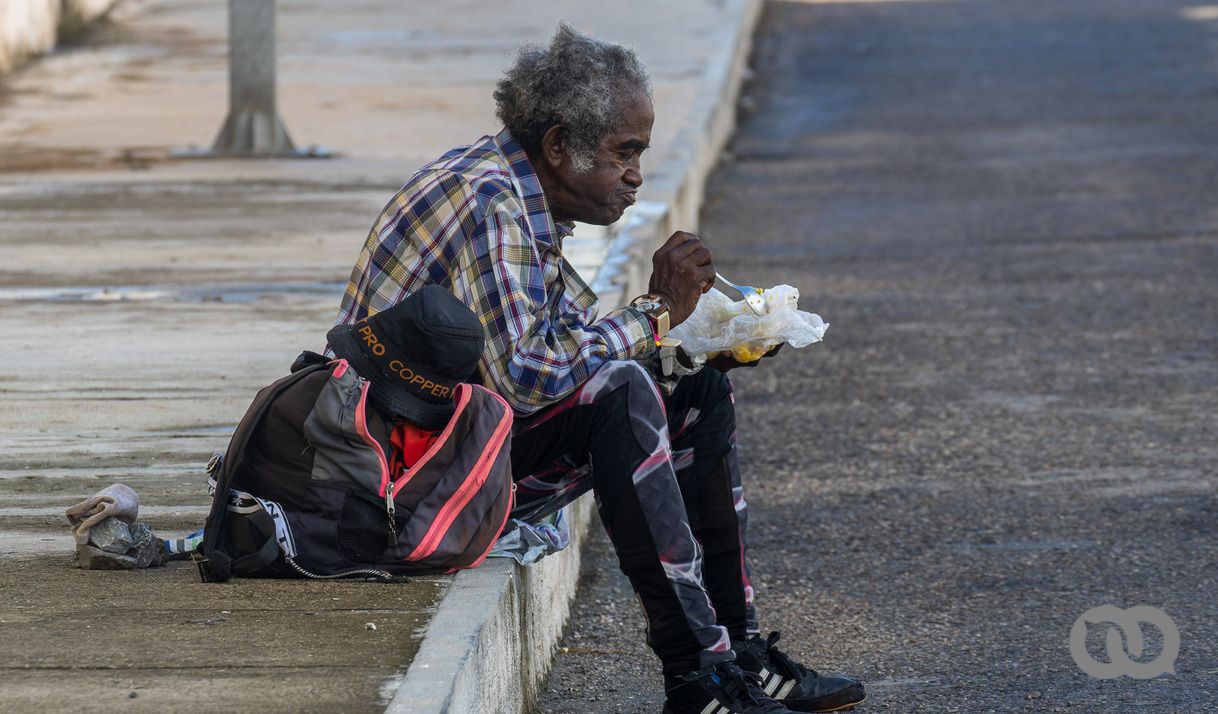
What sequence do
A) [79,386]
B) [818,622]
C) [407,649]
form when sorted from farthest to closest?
Result: [79,386] → [818,622] → [407,649]

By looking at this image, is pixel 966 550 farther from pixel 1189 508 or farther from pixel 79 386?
pixel 79 386

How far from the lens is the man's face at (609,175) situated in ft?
12.7

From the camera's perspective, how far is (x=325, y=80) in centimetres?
1413

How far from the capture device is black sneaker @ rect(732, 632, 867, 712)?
396cm

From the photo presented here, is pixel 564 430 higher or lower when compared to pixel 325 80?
higher

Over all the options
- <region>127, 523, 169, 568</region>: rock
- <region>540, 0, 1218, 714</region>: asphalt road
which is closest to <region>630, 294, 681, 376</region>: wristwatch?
<region>540, 0, 1218, 714</region>: asphalt road

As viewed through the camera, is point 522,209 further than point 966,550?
No

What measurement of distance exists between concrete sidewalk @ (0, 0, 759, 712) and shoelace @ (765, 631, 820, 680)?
505 millimetres

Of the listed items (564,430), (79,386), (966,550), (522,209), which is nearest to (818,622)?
(966,550)

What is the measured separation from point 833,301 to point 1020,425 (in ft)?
7.73

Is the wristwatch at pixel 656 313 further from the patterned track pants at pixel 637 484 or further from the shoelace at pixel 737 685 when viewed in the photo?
the shoelace at pixel 737 685

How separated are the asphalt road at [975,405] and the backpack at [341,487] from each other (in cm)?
70

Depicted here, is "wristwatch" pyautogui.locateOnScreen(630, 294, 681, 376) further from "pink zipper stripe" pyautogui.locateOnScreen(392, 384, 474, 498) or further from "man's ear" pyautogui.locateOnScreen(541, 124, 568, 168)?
"pink zipper stripe" pyautogui.locateOnScreen(392, 384, 474, 498)
